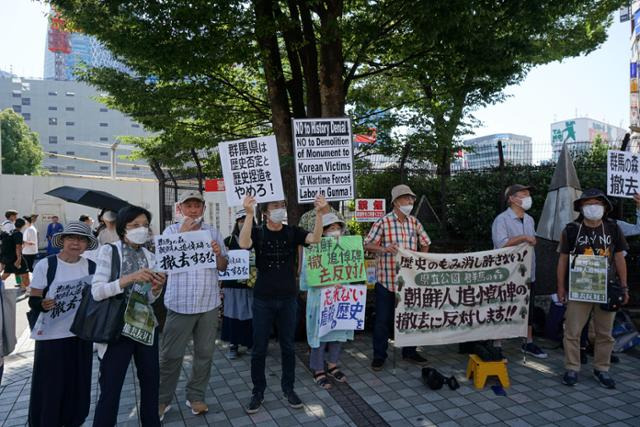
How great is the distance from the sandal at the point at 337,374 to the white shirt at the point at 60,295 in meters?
2.70

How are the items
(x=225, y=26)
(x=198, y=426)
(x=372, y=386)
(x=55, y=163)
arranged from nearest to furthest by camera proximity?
(x=198, y=426)
(x=372, y=386)
(x=225, y=26)
(x=55, y=163)

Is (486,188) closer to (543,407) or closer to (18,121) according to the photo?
(543,407)

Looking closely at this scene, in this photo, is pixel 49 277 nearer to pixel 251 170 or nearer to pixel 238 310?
pixel 251 170

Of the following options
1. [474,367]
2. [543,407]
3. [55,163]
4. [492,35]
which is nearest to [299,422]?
[474,367]

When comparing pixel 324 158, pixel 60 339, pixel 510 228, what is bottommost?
pixel 60 339

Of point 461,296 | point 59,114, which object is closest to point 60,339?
point 461,296

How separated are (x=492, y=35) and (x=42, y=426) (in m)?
7.03

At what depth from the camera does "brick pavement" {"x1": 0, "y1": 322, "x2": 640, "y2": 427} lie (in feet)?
13.4

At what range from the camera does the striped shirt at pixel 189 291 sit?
396 centimetres

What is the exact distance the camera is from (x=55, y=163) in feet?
284

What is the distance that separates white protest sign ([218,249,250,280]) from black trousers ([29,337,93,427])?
2.17 meters

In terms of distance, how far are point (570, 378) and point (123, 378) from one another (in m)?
4.41

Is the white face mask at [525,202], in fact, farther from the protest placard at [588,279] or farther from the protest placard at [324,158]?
the protest placard at [324,158]

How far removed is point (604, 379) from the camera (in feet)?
15.5
